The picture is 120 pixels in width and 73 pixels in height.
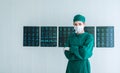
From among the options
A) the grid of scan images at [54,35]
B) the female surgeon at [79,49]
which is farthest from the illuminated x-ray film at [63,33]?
the female surgeon at [79,49]

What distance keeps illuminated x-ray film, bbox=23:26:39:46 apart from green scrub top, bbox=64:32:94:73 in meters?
0.54

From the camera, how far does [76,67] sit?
6.03 ft

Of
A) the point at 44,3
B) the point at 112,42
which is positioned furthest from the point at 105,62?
the point at 44,3

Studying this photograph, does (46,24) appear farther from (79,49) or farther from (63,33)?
(79,49)

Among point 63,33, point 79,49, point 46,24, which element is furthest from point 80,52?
point 46,24

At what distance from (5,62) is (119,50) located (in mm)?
1179

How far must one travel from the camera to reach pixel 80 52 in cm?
179

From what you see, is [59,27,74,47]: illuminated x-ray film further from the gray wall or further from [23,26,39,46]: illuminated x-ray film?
[23,26,39,46]: illuminated x-ray film

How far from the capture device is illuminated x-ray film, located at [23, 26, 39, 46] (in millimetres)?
2316

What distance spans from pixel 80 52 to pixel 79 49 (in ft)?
0.08

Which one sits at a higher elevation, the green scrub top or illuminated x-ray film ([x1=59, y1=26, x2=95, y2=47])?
illuminated x-ray film ([x1=59, y1=26, x2=95, y2=47])

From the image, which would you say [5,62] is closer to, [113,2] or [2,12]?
[2,12]

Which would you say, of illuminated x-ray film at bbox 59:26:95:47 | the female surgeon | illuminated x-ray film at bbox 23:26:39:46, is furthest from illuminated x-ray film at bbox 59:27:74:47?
the female surgeon

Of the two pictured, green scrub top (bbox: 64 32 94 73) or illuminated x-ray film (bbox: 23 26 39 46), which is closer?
green scrub top (bbox: 64 32 94 73)
